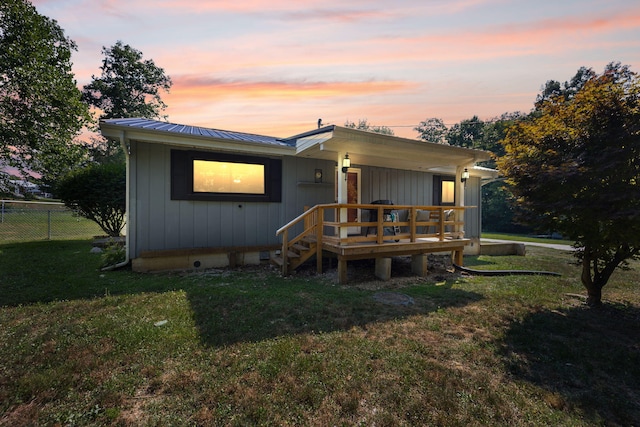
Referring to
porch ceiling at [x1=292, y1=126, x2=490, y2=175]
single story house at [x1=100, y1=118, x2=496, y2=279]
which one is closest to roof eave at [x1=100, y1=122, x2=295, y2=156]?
single story house at [x1=100, y1=118, x2=496, y2=279]

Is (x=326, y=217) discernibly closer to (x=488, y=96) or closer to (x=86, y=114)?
(x=488, y=96)

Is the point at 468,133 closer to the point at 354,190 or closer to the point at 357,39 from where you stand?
the point at 354,190

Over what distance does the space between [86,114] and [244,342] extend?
13.8m

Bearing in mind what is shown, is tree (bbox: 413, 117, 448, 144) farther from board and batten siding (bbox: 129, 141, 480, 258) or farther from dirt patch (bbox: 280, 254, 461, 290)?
dirt patch (bbox: 280, 254, 461, 290)

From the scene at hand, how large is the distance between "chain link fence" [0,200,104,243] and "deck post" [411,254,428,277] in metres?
11.1

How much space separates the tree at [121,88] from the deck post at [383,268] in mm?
22239

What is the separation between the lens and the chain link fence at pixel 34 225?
10.2m

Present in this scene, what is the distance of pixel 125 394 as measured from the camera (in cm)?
208

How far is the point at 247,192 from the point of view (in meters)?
6.72

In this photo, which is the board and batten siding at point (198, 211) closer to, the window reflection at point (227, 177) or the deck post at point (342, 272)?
the window reflection at point (227, 177)

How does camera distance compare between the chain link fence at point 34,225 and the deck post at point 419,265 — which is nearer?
the deck post at point 419,265

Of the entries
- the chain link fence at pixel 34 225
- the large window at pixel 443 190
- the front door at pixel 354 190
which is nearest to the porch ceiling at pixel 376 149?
the front door at pixel 354 190

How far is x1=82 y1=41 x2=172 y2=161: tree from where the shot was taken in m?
20.4

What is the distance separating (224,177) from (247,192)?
1.99ft
